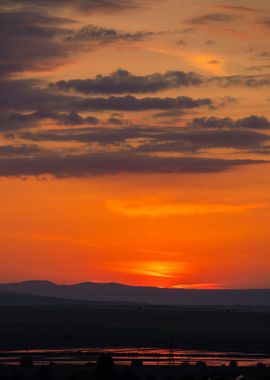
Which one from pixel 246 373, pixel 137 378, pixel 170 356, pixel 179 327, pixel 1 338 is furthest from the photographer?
pixel 179 327

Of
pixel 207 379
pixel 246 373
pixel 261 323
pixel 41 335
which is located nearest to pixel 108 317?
pixel 261 323

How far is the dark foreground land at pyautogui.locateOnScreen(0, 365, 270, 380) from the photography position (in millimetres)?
62625

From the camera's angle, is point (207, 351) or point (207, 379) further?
point (207, 351)

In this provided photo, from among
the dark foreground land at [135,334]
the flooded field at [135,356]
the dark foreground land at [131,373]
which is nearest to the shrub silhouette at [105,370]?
the dark foreground land at [131,373]

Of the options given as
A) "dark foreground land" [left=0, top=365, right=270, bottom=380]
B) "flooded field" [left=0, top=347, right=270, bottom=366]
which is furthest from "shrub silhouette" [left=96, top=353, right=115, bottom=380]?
"flooded field" [left=0, top=347, right=270, bottom=366]

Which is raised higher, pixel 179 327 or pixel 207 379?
pixel 179 327

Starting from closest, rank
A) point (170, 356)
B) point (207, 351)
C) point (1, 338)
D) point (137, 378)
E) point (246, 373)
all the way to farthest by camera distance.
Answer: point (137, 378) < point (246, 373) < point (170, 356) < point (207, 351) < point (1, 338)

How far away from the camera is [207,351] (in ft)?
308

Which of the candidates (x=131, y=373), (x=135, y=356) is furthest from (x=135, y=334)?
(x=131, y=373)

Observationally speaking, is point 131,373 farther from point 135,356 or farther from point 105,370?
point 135,356

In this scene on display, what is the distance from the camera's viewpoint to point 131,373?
62.8 m

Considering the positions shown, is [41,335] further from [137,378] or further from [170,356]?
[137,378]

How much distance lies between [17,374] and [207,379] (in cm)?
1528

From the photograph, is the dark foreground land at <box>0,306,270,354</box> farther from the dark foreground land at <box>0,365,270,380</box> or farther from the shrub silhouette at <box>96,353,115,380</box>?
the shrub silhouette at <box>96,353,115,380</box>
